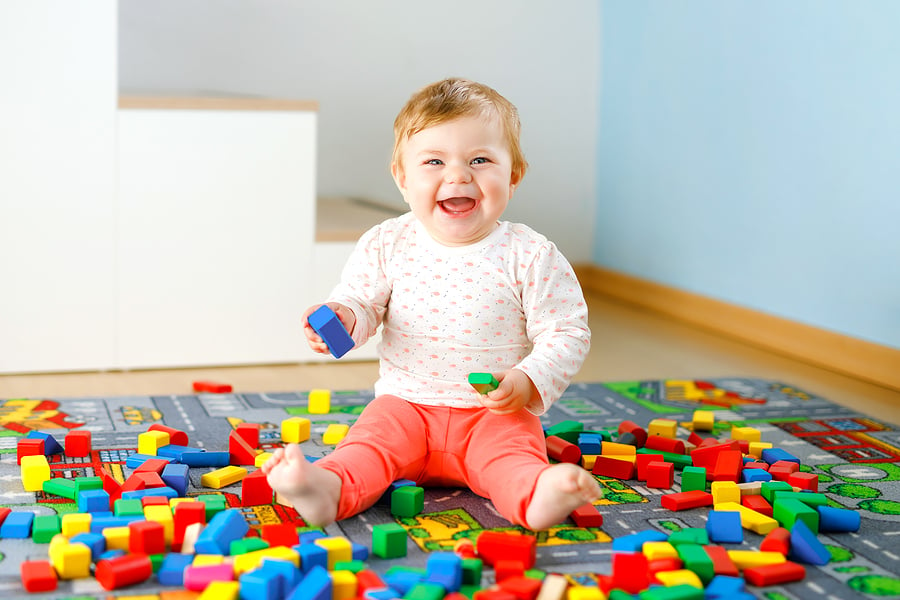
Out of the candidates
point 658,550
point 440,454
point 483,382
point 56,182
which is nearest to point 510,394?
point 483,382

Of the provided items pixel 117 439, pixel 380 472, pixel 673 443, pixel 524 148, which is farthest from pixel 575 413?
pixel 524 148

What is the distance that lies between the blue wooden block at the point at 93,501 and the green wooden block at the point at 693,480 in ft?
2.59

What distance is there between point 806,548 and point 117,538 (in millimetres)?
796

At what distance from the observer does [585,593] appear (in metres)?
1.09

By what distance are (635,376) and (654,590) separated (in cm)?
129

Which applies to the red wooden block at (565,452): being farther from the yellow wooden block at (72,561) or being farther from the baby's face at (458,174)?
the yellow wooden block at (72,561)

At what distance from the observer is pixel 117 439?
5.65 feet

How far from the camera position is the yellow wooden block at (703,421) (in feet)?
6.22

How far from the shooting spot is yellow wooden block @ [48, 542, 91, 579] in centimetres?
113

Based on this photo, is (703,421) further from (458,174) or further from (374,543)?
(374,543)

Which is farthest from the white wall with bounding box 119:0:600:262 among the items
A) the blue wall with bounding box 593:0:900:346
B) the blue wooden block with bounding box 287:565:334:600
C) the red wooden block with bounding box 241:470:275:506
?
the blue wooden block with bounding box 287:565:334:600

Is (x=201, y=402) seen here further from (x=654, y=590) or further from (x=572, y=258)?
(x=572, y=258)

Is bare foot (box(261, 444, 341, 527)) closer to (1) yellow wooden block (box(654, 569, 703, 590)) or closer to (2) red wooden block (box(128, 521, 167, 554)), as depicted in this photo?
(2) red wooden block (box(128, 521, 167, 554))

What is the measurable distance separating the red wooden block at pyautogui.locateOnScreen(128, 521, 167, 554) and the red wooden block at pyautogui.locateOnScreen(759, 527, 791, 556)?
707 mm
